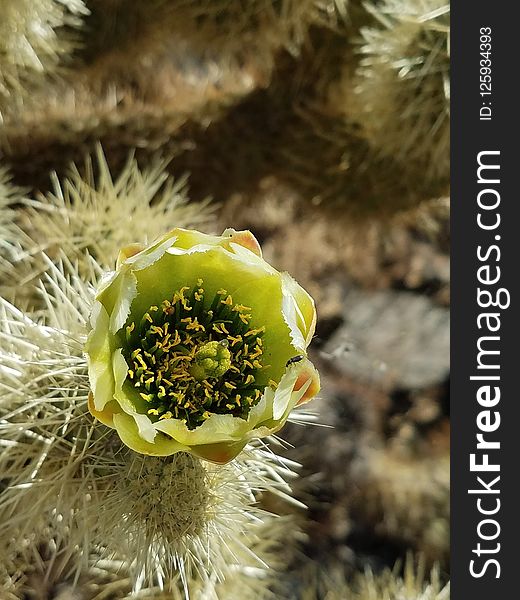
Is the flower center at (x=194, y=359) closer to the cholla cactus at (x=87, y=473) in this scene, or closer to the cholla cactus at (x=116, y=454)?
the cholla cactus at (x=116, y=454)

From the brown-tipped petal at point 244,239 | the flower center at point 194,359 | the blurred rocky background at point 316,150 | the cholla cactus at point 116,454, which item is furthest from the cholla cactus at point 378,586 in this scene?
the brown-tipped petal at point 244,239

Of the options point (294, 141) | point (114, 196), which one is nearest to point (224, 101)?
point (294, 141)

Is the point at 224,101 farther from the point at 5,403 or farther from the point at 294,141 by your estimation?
the point at 5,403

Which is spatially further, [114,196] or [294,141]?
[294,141]

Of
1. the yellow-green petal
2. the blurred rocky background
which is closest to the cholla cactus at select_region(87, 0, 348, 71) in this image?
the blurred rocky background

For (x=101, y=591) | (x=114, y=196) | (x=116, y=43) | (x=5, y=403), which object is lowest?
(x=101, y=591)

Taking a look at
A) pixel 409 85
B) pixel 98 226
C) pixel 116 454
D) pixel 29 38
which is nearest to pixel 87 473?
pixel 116 454

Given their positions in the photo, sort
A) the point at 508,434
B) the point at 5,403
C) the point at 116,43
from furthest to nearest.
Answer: the point at 116,43 < the point at 508,434 < the point at 5,403

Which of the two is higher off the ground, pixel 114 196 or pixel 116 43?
pixel 116 43
